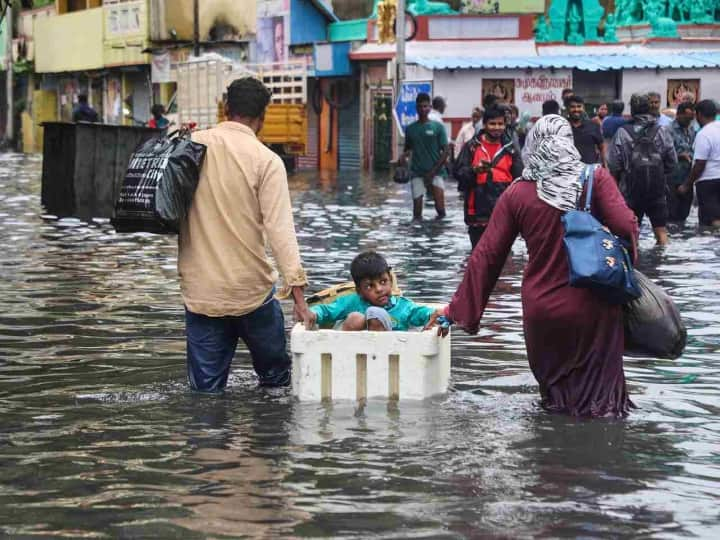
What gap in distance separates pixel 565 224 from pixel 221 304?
5.39ft

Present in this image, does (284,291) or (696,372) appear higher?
(284,291)

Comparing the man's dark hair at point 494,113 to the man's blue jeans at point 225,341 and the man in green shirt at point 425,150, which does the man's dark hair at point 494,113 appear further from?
the man in green shirt at point 425,150

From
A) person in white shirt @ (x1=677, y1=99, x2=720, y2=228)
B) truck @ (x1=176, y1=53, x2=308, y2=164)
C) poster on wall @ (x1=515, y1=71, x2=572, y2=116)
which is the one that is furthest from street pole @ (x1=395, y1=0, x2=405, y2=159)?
person in white shirt @ (x1=677, y1=99, x2=720, y2=228)

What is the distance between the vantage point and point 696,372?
8727mm

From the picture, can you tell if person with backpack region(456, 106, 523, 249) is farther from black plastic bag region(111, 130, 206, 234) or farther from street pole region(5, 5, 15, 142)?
street pole region(5, 5, 15, 142)

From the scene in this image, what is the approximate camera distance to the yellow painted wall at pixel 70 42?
5484 cm

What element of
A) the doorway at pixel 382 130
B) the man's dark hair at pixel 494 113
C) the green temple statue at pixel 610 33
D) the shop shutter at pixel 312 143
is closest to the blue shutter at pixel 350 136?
the shop shutter at pixel 312 143

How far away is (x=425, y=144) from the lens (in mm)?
19406

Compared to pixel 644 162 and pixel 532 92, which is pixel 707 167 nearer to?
pixel 644 162

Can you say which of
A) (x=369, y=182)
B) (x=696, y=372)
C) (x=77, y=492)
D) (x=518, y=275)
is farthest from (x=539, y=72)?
(x=77, y=492)

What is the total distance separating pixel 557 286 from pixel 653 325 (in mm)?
458

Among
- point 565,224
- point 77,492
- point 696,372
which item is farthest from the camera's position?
point 696,372

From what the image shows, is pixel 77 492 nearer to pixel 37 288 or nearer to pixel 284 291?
pixel 284 291

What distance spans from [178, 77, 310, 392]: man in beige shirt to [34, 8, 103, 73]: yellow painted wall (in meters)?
47.8
